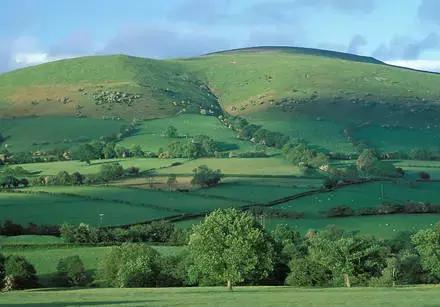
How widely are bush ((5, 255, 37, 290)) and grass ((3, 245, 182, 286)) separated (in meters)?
2.64

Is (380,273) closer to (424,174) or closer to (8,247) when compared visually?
(8,247)

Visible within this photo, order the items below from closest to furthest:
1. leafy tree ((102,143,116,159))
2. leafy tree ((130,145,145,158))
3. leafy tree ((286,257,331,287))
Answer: leafy tree ((286,257,331,287))
leafy tree ((130,145,145,158))
leafy tree ((102,143,116,159))

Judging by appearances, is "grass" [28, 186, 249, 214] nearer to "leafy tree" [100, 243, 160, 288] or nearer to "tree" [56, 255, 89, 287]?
"leafy tree" [100, 243, 160, 288]

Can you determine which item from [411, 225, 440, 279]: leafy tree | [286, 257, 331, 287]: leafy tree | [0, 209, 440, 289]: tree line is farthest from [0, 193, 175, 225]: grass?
[411, 225, 440, 279]: leafy tree

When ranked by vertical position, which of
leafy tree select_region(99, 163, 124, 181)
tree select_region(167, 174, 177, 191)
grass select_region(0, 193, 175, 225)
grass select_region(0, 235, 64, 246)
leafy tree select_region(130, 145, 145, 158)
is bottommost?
grass select_region(0, 235, 64, 246)

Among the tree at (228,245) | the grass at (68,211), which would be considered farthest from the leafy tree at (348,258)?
the grass at (68,211)

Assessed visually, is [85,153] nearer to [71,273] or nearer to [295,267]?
[71,273]

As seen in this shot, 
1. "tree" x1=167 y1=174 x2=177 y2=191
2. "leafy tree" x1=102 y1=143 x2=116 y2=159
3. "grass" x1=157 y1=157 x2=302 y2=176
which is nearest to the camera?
"tree" x1=167 y1=174 x2=177 y2=191

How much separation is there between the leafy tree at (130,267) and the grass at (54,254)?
5261 millimetres

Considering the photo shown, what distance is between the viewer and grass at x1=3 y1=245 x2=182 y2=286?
99250 millimetres

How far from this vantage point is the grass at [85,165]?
555ft

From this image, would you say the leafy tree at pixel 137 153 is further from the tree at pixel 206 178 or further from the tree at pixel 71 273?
the tree at pixel 71 273

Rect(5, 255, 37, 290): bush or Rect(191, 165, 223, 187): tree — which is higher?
Rect(191, 165, 223, 187): tree

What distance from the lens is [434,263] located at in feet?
318
